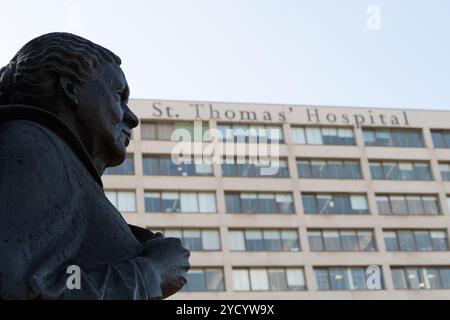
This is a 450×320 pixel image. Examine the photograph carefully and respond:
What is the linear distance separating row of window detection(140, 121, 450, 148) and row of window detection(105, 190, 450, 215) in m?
3.62

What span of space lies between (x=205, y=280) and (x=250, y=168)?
7.95m

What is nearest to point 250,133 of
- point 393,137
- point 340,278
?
point 340,278

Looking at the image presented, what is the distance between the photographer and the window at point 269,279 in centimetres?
4556

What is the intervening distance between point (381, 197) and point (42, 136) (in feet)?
159

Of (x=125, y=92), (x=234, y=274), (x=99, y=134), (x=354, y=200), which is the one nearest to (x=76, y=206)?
(x=99, y=134)

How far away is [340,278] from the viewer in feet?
153

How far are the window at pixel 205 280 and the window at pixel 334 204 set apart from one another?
24.5 feet

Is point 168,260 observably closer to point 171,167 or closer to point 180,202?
point 180,202

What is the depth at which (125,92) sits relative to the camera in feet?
12.0

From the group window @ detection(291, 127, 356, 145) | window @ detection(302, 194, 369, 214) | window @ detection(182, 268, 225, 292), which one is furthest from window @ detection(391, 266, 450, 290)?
window @ detection(182, 268, 225, 292)

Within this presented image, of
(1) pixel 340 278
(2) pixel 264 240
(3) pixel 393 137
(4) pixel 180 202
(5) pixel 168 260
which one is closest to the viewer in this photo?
(5) pixel 168 260

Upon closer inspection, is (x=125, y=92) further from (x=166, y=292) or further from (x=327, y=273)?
(x=327, y=273)

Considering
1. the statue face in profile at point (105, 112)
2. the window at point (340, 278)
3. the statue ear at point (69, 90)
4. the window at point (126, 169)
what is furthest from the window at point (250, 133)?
the statue ear at point (69, 90)

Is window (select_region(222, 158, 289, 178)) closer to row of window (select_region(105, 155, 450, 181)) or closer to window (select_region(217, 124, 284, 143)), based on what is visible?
row of window (select_region(105, 155, 450, 181))
